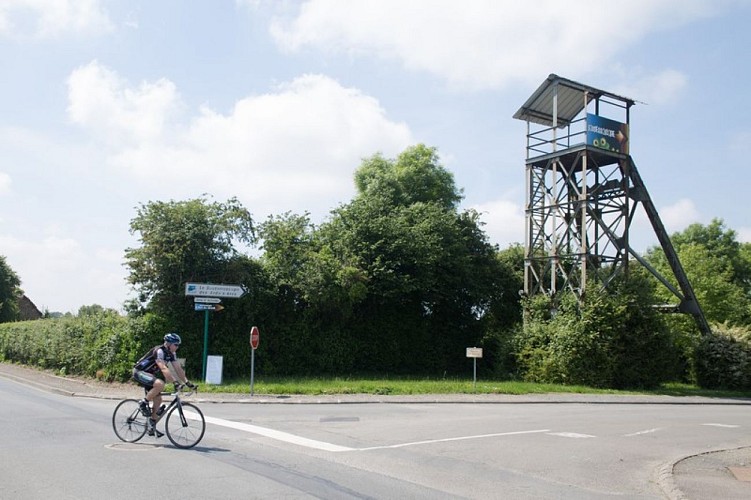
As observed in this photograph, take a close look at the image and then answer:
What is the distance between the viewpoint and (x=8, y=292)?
6359 centimetres

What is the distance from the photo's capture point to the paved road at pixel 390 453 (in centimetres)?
794

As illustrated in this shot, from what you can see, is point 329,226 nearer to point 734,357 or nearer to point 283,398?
point 283,398

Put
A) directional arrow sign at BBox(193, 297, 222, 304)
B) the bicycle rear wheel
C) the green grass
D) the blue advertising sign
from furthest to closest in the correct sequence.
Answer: the blue advertising sign, directional arrow sign at BBox(193, 297, 222, 304), the green grass, the bicycle rear wheel

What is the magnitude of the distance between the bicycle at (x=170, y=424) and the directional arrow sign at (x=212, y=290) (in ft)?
39.6

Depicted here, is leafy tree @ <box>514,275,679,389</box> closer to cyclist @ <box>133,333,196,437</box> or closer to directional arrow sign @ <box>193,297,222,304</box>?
directional arrow sign @ <box>193,297,222,304</box>

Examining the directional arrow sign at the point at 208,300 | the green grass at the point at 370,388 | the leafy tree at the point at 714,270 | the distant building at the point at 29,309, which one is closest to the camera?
the green grass at the point at 370,388

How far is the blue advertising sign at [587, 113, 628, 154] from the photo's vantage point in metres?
28.4

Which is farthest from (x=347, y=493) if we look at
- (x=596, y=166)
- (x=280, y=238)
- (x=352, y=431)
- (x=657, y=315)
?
(x=596, y=166)

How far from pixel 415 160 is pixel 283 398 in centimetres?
2406

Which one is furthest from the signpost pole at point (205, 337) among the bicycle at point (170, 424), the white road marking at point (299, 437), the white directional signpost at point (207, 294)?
the bicycle at point (170, 424)

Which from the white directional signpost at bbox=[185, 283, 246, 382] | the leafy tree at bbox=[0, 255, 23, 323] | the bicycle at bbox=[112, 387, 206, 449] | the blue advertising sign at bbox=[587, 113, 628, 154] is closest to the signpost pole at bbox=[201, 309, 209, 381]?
the white directional signpost at bbox=[185, 283, 246, 382]

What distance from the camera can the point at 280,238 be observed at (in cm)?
2780

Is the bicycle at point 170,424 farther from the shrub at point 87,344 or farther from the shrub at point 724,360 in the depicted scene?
the shrub at point 724,360

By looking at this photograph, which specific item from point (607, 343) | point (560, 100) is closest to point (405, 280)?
point (607, 343)
